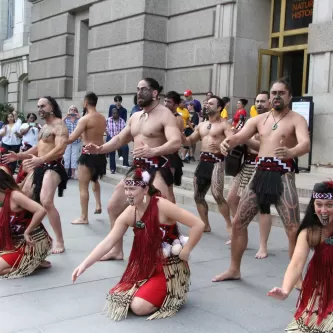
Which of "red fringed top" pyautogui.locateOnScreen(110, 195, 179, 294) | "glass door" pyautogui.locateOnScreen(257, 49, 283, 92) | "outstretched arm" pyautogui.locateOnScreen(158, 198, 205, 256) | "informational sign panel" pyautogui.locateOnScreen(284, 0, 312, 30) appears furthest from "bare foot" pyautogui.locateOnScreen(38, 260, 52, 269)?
"informational sign panel" pyautogui.locateOnScreen(284, 0, 312, 30)

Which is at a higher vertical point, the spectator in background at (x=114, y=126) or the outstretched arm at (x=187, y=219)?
the spectator in background at (x=114, y=126)

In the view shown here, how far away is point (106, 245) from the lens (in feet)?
12.9

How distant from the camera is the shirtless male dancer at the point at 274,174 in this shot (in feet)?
15.9

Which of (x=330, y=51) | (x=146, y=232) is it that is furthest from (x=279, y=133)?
(x=330, y=51)

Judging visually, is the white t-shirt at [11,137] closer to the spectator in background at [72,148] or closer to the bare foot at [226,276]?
the spectator in background at [72,148]

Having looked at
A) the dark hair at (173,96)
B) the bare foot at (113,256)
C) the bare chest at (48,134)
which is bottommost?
the bare foot at (113,256)

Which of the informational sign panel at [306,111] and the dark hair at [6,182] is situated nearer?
the dark hair at [6,182]

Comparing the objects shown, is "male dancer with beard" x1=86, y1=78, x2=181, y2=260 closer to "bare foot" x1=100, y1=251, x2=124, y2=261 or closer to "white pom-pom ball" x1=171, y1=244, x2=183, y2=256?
"bare foot" x1=100, y1=251, x2=124, y2=261

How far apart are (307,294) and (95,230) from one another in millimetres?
4295

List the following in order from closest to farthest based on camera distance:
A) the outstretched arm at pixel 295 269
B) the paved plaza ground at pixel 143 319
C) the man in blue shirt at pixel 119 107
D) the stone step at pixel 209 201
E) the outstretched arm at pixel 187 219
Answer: the outstretched arm at pixel 295 269 → the paved plaza ground at pixel 143 319 → the outstretched arm at pixel 187 219 → the stone step at pixel 209 201 → the man in blue shirt at pixel 119 107

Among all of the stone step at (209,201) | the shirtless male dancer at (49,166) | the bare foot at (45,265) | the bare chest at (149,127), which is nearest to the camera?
the bare foot at (45,265)

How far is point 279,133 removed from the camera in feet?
16.1

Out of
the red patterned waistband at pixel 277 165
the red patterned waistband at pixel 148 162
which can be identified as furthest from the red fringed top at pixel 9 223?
the red patterned waistband at pixel 277 165

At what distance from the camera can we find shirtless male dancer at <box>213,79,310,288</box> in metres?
4.83
